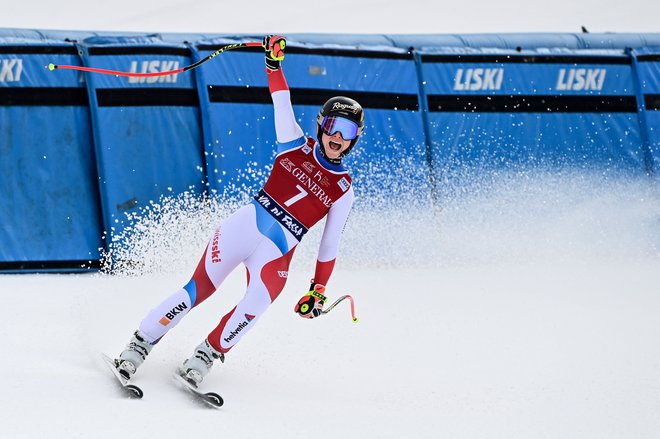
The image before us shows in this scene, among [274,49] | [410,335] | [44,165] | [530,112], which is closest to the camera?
[274,49]

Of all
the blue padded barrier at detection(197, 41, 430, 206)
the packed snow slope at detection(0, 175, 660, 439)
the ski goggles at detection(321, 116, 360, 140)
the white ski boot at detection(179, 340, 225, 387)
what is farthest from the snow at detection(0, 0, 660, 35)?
the white ski boot at detection(179, 340, 225, 387)

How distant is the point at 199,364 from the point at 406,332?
1823 millimetres

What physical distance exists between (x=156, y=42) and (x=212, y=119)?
753mm

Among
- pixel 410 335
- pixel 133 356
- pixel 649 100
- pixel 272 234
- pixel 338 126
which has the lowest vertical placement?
pixel 133 356

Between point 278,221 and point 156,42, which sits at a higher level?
point 156,42

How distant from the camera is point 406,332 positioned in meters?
5.82

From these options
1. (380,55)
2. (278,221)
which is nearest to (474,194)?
(380,55)

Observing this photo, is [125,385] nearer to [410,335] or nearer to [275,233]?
[275,233]

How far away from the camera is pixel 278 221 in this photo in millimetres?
A: 4484

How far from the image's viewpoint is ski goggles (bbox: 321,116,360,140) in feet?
14.8

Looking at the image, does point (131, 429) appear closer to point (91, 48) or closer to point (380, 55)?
point (91, 48)

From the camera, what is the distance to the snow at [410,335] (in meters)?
4.17

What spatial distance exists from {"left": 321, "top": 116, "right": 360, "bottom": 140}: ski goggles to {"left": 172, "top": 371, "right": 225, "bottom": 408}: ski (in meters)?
Answer: 1.36

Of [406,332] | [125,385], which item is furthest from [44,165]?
[125,385]
